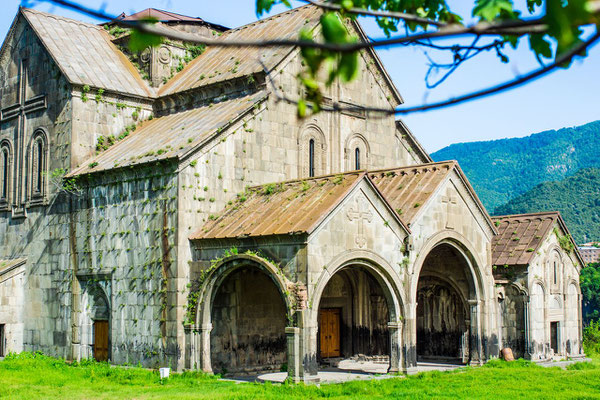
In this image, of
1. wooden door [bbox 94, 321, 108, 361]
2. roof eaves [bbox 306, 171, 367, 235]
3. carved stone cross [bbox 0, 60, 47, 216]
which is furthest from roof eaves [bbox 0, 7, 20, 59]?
roof eaves [bbox 306, 171, 367, 235]

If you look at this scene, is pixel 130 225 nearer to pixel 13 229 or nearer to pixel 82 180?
pixel 82 180

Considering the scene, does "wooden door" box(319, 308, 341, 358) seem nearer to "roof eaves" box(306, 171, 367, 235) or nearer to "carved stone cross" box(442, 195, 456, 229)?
"carved stone cross" box(442, 195, 456, 229)

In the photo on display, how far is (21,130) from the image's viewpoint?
26812 millimetres

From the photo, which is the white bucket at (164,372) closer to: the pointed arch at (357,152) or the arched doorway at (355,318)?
the arched doorway at (355,318)

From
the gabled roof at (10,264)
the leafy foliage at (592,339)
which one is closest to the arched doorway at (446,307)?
the leafy foliage at (592,339)

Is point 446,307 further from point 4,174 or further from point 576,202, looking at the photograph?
point 576,202

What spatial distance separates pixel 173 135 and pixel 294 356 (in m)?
8.27

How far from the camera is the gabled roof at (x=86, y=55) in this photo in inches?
997

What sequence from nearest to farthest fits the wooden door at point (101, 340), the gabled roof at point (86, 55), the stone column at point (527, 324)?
1. the wooden door at point (101, 340)
2. the stone column at point (527, 324)
3. the gabled roof at point (86, 55)

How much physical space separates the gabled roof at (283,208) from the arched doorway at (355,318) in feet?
13.4

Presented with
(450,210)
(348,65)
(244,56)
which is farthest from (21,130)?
(348,65)

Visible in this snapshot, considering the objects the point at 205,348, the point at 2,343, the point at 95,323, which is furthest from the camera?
the point at 2,343

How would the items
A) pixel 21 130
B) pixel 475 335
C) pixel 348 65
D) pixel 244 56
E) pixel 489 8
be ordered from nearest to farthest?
1. pixel 348 65
2. pixel 489 8
3. pixel 475 335
4. pixel 244 56
5. pixel 21 130

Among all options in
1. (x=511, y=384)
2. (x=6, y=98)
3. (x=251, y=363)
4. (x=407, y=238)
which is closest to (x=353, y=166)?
(x=407, y=238)
